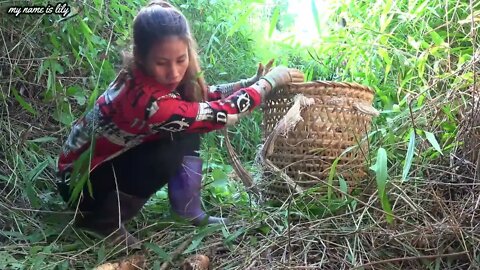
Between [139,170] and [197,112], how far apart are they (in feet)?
0.53

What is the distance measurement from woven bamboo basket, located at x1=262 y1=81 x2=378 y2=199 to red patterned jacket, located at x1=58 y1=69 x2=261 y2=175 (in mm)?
97

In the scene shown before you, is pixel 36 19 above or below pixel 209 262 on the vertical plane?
above

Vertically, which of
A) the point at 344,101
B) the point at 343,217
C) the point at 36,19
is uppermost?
the point at 36,19

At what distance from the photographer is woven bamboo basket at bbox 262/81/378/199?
1.02m

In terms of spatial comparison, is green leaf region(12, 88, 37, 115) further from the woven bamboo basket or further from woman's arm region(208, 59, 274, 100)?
the woven bamboo basket

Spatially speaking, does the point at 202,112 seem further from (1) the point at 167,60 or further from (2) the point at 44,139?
(2) the point at 44,139

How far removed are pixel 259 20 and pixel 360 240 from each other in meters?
0.82

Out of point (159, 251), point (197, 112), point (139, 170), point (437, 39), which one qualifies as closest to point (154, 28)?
point (197, 112)

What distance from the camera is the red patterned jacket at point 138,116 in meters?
0.92

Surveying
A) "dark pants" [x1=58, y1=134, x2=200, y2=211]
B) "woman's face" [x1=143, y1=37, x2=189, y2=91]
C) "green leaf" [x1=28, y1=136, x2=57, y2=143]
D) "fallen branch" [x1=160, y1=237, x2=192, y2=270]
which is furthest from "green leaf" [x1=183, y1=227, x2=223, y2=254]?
"green leaf" [x1=28, y1=136, x2=57, y2=143]

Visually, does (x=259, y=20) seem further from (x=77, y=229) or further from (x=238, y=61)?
(x=77, y=229)

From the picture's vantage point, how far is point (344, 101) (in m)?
1.02

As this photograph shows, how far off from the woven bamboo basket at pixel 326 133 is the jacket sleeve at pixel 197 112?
0.30ft

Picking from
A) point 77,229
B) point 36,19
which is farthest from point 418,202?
point 36,19
